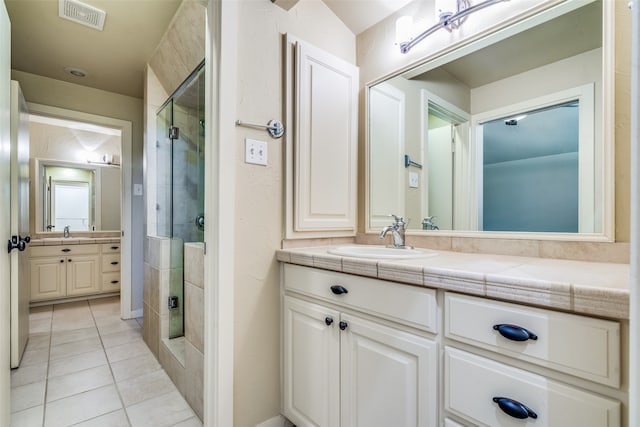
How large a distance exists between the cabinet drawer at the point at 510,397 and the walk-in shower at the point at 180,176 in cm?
148

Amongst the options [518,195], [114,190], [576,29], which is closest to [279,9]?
[576,29]

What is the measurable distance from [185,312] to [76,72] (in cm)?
250

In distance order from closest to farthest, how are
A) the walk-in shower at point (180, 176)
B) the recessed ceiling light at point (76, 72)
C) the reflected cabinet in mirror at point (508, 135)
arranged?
the reflected cabinet in mirror at point (508, 135) → the walk-in shower at point (180, 176) → the recessed ceiling light at point (76, 72)

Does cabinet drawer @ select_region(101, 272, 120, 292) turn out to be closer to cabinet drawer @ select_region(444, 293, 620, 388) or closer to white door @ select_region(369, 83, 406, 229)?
white door @ select_region(369, 83, 406, 229)

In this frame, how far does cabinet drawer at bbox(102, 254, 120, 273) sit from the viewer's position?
3.79 meters

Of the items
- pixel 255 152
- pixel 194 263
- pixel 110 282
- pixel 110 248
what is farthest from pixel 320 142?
pixel 110 282

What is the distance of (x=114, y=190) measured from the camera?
4.23 meters

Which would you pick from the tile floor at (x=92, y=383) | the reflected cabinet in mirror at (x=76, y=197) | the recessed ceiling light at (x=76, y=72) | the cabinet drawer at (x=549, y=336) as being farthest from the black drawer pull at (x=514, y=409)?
the reflected cabinet in mirror at (x=76, y=197)

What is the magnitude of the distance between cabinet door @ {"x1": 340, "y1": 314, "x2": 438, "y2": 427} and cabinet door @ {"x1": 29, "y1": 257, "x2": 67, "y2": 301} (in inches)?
152

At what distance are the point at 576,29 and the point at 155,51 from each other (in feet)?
8.79

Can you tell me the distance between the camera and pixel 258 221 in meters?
1.36

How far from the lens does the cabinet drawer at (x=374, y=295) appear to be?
2.93ft

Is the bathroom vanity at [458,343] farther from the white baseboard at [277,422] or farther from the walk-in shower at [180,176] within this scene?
the walk-in shower at [180,176]

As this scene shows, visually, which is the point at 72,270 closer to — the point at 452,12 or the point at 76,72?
the point at 76,72
